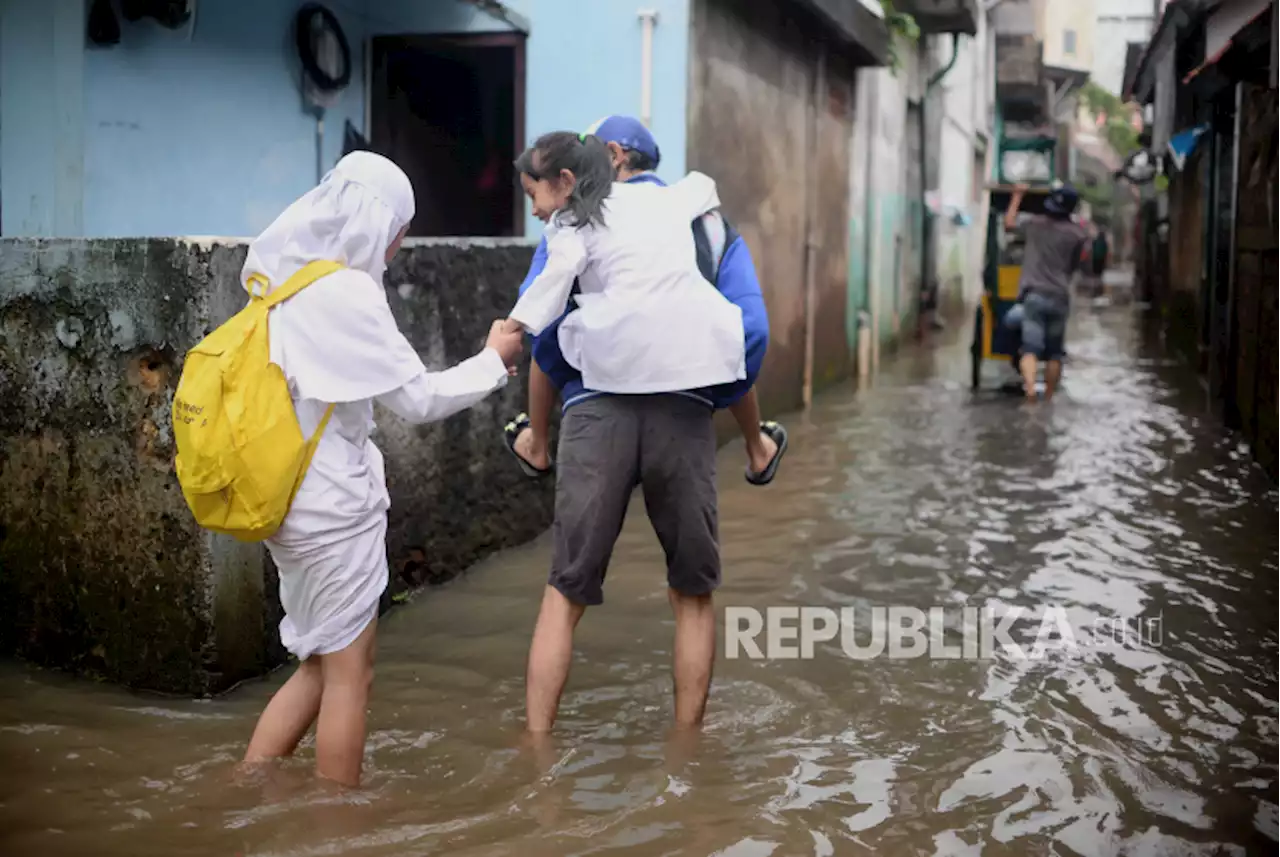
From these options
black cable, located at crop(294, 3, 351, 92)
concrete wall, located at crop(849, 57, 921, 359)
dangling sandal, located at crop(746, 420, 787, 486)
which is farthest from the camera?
concrete wall, located at crop(849, 57, 921, 359)

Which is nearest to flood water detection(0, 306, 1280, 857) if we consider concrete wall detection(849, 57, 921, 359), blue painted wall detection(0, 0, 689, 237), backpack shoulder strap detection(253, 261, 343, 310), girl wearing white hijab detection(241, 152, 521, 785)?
girl wearing white hijab detection(241, 152, 521, 785)

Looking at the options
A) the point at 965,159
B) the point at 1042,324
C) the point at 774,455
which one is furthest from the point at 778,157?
the point at 965,159

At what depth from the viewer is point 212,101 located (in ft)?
27.0

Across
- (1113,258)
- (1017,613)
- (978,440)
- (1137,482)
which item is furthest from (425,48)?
(1113,258)

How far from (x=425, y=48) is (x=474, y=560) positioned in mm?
4805

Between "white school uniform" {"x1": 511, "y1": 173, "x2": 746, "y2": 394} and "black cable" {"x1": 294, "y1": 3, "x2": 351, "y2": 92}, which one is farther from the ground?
"black cable" {"x1": 294, "y1": 3, "x2": 351, "y2": 92}

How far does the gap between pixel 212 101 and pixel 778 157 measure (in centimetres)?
459

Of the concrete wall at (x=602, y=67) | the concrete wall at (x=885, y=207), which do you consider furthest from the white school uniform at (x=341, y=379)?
the concrete wall at (x=885, y=207)

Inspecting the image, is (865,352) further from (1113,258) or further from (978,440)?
(1113,258)

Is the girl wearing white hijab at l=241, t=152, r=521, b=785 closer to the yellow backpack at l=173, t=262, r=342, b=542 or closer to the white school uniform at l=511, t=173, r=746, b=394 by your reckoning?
the yellow backpack at l=173, t=262, r=342, b=542

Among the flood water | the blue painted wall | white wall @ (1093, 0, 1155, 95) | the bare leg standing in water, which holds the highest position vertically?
white wall @ (1093, 0, 1155, 95)

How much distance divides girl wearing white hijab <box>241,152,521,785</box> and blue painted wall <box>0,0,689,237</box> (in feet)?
14.7

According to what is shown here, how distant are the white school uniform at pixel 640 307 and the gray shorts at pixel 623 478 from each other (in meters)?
0.09

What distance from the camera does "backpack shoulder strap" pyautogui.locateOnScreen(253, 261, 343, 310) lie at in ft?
10.7
